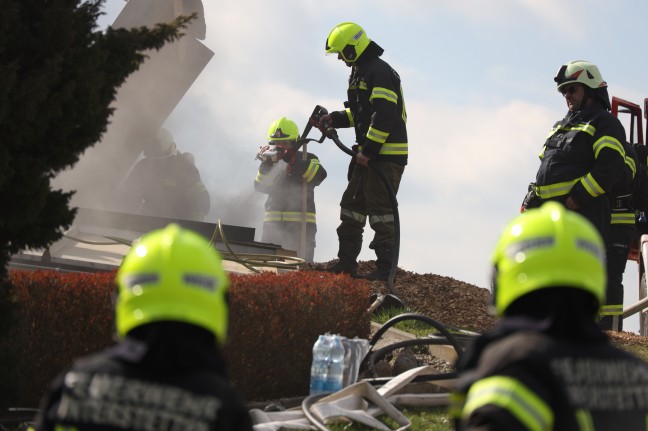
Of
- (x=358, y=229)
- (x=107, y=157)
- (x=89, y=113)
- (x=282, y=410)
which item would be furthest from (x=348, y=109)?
(x=89, y=113)

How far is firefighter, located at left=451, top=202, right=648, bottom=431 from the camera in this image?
2.36 meters

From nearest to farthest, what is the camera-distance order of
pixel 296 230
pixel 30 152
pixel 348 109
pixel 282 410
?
1. pixel 30 152
2. pixel 282 410
3. pixel 348 109
4. pixel 296 230

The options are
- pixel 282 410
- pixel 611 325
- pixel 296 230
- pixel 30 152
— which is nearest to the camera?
pixel 30 152

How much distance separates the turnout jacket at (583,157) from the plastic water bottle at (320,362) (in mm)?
3341

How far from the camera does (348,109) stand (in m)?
11.2

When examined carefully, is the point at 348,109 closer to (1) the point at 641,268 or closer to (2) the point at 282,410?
(1) the point at 641,268

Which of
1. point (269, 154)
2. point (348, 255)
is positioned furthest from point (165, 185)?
point (348, 255)

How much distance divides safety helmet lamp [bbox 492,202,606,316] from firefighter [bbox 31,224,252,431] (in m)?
0.66

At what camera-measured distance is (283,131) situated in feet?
46.8

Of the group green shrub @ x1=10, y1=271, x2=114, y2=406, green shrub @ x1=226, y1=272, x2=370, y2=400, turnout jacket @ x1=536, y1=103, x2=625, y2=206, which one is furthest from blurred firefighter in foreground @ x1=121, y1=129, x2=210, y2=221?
green shrub @ x1=10, y1=271, x2=114, y2=406

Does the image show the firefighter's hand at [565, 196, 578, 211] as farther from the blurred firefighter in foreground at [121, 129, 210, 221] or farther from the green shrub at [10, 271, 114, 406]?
the blurred firefighter in foreground at [121, 129, 210, 221]

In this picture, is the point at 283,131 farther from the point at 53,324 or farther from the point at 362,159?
the point at 53,324

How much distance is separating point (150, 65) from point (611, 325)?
6624 millimetres

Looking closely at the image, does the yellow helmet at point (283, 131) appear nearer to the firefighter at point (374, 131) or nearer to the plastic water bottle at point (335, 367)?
the firefighter at point (374, 131)
